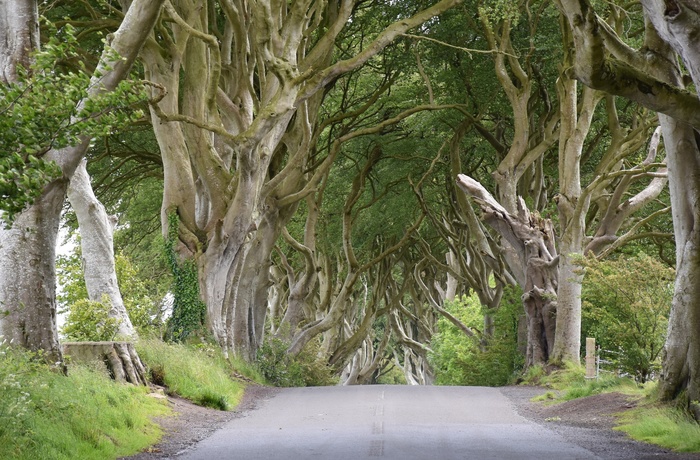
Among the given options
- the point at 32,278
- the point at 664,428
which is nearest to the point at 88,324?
the point at 32,278

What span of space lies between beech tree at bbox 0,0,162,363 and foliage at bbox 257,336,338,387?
43.7 feet

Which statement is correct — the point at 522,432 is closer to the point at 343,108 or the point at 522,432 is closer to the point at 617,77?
the point at 617,77

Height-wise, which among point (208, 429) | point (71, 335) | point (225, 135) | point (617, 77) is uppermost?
point (225, 135)

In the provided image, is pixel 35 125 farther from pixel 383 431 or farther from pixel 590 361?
pixel 590 361

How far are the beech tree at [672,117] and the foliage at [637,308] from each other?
11.1 ft

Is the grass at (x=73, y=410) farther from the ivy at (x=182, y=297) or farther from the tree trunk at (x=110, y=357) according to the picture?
the ivy at (x=182, y=297)

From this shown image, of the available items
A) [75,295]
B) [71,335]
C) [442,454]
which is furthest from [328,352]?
[442,454]

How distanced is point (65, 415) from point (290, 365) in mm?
17580

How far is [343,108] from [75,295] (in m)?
12.6

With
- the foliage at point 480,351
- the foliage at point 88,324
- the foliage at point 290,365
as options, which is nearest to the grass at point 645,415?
the foliage at point 480,351

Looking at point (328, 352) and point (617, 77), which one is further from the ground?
point (617, 77)

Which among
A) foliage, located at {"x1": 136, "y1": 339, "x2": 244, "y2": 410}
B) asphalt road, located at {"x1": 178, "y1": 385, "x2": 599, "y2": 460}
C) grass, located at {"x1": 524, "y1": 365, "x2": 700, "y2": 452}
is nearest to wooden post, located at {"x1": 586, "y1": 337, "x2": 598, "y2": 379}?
grass, located at {"x1": 524, "y1": 365, "x2": 700, "y2": 452}

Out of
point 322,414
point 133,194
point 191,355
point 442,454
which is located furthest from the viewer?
point 133,194

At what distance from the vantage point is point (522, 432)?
12.8 meters
